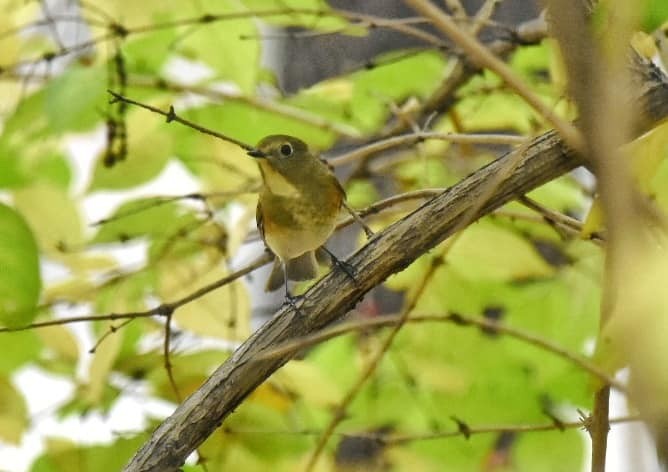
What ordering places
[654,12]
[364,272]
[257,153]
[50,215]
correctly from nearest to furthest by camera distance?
[654,12] < [364,272] < [257,153] < [50,215]

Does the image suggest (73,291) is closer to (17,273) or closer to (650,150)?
(17,273)

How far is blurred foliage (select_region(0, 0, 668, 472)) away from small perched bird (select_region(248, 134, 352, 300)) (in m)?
0.03

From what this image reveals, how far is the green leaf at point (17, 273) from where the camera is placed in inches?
17.1

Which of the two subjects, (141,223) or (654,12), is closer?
(654,12)

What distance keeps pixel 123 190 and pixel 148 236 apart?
4 cm

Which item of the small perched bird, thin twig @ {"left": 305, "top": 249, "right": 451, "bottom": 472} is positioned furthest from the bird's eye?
thin twig @ {"left": 305, "top": 249, "right": 451, "bottom": 472}

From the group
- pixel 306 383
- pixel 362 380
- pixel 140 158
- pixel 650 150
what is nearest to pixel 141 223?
pixel 140 158

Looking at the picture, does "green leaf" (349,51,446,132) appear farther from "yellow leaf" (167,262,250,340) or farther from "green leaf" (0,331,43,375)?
"green leaf" (0,331,43,375)

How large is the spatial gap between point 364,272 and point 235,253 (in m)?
0.22

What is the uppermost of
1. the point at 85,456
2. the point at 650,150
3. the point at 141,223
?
the point at 141,223

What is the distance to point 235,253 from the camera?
0.57 meters

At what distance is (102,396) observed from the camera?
23.6 inches

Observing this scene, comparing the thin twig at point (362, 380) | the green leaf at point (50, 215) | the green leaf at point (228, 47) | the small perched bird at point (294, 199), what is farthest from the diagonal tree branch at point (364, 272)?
the green leaf at point (50, 215)

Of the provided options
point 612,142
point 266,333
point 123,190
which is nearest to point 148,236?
point 123,190
